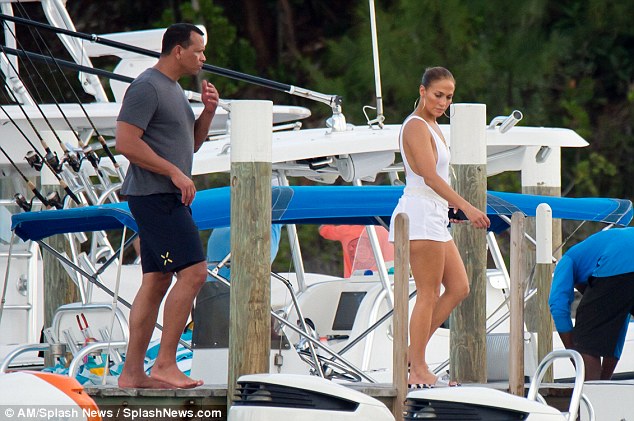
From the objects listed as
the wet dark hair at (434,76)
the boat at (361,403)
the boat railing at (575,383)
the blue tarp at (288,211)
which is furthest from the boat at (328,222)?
the boat railing at (575,383)

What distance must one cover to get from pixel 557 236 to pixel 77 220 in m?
4.07

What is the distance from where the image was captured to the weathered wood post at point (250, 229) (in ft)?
21.6

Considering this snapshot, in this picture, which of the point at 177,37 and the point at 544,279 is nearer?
the point at 177,37

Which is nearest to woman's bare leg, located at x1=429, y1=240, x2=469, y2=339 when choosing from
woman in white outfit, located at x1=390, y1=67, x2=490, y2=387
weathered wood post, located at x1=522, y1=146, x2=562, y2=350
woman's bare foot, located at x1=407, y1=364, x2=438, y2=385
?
woman in white outfit, located at x1=390, y1=67, x2=490, y2=387

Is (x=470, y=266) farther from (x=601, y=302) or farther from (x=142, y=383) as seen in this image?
(x=142, y=383)

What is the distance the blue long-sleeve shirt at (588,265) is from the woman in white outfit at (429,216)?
2.89ft

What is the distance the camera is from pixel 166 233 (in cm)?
637

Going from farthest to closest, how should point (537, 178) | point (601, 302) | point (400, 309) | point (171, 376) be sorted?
point (537, 178) < point (601, 302) < point (400, 309) < point (171, 376)

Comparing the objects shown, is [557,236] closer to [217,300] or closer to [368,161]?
[368,161]

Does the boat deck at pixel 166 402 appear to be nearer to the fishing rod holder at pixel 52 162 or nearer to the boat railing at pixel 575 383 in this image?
the boat railing at pixel 575 383

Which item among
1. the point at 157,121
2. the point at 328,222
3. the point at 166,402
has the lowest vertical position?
the point at 166,402

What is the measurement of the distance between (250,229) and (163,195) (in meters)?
0.45

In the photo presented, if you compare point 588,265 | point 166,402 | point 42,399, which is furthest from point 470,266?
point 42,399

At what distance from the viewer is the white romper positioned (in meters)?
6.74
